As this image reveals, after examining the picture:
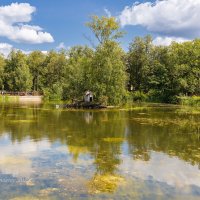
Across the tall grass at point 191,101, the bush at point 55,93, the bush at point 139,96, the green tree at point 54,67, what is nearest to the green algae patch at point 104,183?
the tall grass at point 191,101

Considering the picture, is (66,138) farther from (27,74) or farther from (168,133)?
(27,74)

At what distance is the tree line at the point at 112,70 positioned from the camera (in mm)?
46062

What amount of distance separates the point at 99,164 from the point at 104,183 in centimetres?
256

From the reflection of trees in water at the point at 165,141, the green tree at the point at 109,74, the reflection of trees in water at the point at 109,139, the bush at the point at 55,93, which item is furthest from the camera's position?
the bush at the point at 55,93

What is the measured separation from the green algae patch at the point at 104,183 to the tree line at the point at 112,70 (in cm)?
3323

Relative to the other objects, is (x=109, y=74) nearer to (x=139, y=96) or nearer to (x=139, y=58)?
(x=139, y=96)

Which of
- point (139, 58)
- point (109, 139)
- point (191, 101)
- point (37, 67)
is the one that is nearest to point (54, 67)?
point (37, 67)

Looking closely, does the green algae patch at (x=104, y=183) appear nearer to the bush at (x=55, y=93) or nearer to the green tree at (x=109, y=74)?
the green tree at (x=109, y=74)

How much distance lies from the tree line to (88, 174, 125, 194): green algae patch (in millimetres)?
33228

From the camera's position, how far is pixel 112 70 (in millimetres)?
45969

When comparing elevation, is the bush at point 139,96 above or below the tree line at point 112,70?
below

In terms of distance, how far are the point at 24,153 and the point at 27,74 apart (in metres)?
78.1

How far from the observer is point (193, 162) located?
44.7ft

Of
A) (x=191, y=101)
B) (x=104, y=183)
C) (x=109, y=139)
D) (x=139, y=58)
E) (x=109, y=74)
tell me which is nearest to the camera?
(x=104, y=183)
